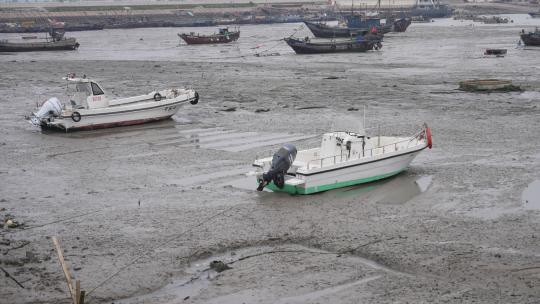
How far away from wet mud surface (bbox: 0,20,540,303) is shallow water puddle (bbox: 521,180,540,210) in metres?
0.06

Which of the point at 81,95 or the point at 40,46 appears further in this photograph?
the point at 40,46

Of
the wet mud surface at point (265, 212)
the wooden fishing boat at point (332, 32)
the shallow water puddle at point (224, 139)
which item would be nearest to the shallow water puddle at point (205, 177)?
the wet mud surface at point (265, 212)

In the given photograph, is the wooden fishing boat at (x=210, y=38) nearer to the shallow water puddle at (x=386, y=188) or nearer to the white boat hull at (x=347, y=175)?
the shallow water puddle at (x=386, y=188)

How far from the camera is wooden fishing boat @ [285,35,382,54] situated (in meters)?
56.7

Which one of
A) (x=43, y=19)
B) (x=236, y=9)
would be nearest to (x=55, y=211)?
(x=43, y=19)

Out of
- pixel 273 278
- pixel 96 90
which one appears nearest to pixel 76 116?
pixel 96 90

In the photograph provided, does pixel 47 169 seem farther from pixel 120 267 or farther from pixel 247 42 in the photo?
pixel 247 42

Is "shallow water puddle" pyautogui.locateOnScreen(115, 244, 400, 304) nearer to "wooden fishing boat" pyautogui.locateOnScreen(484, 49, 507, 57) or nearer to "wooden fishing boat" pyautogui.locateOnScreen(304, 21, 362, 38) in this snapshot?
"wooden fishing boat" pyautogui.locateOnScreen(484, 49, 507, 57)

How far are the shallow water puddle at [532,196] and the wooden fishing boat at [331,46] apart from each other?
135ft

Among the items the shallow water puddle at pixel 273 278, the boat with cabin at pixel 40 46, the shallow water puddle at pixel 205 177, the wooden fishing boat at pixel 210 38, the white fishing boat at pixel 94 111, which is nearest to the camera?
the shallow water puddle at pixel 273 278

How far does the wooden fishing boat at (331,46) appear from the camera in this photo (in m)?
56.7

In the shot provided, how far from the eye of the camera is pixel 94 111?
24000mm

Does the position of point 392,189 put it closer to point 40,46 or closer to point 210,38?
point 40,46

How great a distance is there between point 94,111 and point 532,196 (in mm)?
14186
